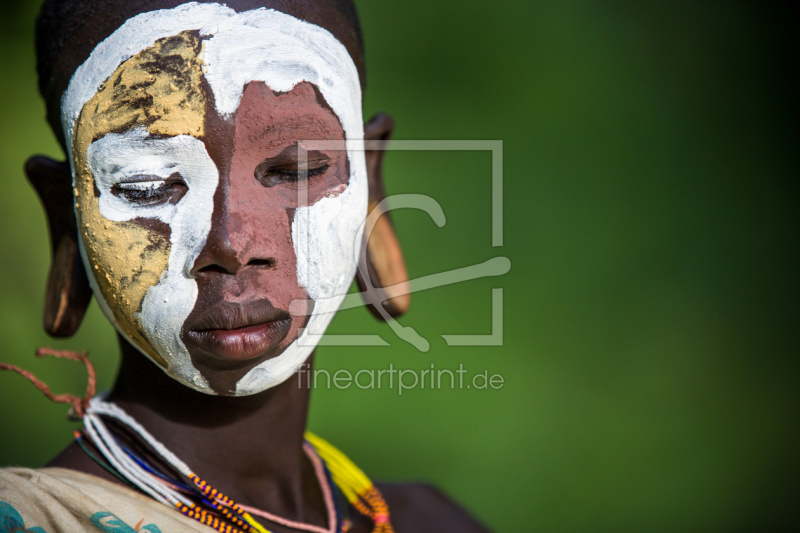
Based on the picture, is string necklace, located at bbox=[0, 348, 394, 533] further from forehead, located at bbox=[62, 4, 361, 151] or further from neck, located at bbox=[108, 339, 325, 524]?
forehead, located at bbox=[62, 4, 361, 151]

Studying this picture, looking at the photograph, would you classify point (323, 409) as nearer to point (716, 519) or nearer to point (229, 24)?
point (716, 519)

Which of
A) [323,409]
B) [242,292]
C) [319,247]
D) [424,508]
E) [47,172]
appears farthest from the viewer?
[323,409]

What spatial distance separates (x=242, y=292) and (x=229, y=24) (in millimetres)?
474

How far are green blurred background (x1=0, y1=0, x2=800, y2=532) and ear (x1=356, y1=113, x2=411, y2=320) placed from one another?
1322 mm

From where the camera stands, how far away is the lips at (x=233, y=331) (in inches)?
51.7

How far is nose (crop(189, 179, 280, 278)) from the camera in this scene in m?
1.29

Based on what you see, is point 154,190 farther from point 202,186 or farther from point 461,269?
point 461,269

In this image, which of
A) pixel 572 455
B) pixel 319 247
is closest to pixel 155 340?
pixel 319 247

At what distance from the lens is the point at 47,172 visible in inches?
61.9

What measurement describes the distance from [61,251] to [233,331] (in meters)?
0.50

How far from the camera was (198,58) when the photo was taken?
1325mm

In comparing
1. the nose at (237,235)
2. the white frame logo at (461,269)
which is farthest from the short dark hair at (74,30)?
the white frame logo at (461,269)

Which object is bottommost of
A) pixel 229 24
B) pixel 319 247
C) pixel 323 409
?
pixel 323 409

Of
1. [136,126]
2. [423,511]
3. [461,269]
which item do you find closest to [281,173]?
[136,126]
